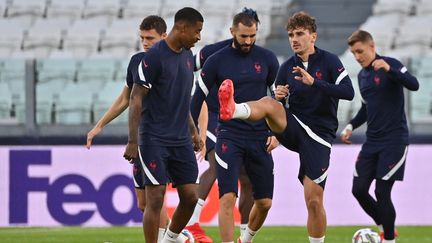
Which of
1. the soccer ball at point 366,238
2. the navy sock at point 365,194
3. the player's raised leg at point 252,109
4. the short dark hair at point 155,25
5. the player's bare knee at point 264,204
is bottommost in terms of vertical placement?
the soccer ball at point 366,238

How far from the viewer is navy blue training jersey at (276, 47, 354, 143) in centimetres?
1045

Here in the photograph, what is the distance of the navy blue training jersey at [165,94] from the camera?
984 centimetres

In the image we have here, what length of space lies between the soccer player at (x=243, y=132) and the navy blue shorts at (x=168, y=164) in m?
0.53

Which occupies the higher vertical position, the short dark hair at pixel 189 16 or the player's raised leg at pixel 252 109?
the short dark hair at pixel 189 16

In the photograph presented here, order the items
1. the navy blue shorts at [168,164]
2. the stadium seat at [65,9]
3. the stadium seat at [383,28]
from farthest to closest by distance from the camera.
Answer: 1. the stadium seat at [65,9]
2. the stadium seat at [383,28]
3. the navy blue shorts at [168,164]

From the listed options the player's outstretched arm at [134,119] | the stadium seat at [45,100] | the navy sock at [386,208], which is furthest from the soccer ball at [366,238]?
the stadium seat at [45,100]

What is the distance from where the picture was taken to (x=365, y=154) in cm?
1238

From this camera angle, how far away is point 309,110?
10500 mm

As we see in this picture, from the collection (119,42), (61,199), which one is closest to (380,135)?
(61,199)

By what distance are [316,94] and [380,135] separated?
199 cm

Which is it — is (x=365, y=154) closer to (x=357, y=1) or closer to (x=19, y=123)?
(x=19, y=123)

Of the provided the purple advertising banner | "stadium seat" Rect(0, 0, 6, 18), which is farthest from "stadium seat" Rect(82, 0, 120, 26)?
the purple advertising banner

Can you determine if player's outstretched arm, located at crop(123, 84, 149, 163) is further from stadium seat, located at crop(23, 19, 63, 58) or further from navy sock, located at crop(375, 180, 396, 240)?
stadium seat, located at crop(23, 19, 63, 58)

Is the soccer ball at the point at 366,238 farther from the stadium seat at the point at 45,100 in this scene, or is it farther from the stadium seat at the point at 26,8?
the stadium seat at the point at 26,8
